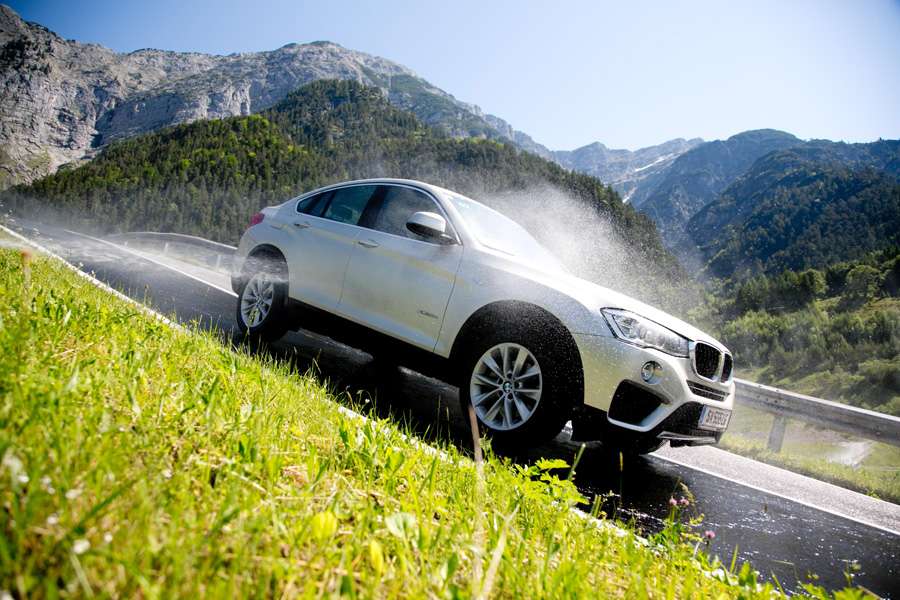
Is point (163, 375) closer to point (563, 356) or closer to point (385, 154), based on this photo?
point (563, 356)

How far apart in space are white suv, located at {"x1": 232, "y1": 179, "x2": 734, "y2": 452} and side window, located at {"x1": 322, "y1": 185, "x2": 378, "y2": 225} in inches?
0.6

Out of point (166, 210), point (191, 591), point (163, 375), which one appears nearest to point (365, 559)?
point (191, 591)

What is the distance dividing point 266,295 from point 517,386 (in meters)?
3.05

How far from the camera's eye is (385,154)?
103000 mm

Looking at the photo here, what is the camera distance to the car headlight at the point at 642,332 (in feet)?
10.8

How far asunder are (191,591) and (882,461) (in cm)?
1856

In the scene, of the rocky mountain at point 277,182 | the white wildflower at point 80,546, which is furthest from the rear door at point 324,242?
the rocky mountain at point 277,182

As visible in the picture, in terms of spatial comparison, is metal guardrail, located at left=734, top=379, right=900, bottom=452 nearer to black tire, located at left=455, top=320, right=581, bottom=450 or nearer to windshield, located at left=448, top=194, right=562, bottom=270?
windshield, located at left=448, top=194, right=562, bottom=270

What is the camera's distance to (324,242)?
4.96 metres

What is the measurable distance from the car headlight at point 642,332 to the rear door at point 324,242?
250 centimetres

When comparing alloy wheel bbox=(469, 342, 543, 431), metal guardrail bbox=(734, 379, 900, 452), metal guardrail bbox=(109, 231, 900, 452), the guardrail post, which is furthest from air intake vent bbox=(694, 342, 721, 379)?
the guardrail post

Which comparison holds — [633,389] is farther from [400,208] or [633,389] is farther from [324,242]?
[324,242]

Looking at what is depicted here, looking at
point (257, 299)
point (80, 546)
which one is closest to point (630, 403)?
point (80, 546)

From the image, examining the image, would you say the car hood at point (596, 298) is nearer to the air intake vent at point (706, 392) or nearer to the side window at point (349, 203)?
the air intake vent at point (706, 392)
